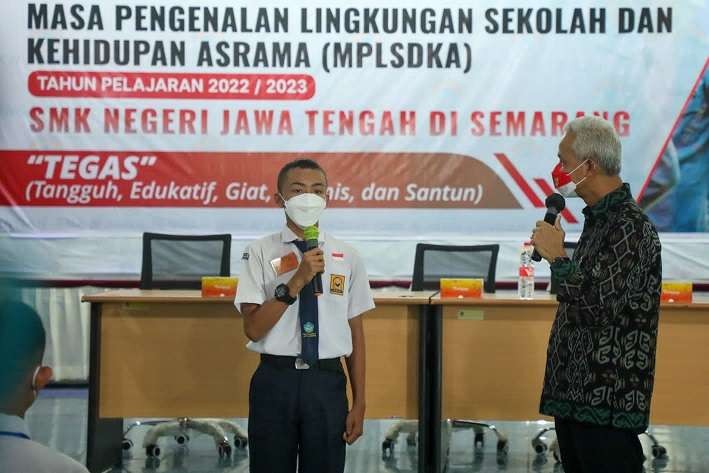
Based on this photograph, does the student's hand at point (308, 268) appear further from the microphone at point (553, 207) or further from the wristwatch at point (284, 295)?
the microphone at point (553, 207)

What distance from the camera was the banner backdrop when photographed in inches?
245

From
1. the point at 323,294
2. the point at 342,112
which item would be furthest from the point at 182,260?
the point at 323,294

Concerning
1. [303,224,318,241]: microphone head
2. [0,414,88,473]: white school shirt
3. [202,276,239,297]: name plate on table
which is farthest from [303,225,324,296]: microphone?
[202,276,239,297]: name plate on table

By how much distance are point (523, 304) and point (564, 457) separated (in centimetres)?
171

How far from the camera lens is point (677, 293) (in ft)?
12.5

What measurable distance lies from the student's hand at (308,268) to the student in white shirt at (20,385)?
1355 mm

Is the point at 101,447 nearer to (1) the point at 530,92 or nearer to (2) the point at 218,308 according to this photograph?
(2) the point at 218,308

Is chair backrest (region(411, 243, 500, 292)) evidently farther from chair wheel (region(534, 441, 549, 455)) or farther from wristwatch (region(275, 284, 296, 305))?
wristwatch (region(275, 284, 296, 305))

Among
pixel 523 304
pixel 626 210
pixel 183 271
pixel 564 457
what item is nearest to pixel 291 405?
pixel 564 457

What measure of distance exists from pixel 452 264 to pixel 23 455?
13.6 ft

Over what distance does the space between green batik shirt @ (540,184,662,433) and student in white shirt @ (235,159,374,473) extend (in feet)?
1.90

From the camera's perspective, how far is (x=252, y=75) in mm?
6258

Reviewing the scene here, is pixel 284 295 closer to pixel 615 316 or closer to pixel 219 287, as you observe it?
pixel 615 316

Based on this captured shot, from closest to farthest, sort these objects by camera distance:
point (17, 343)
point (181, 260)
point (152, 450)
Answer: point (17, 343) → point (152, 450) → point (181, 260)
